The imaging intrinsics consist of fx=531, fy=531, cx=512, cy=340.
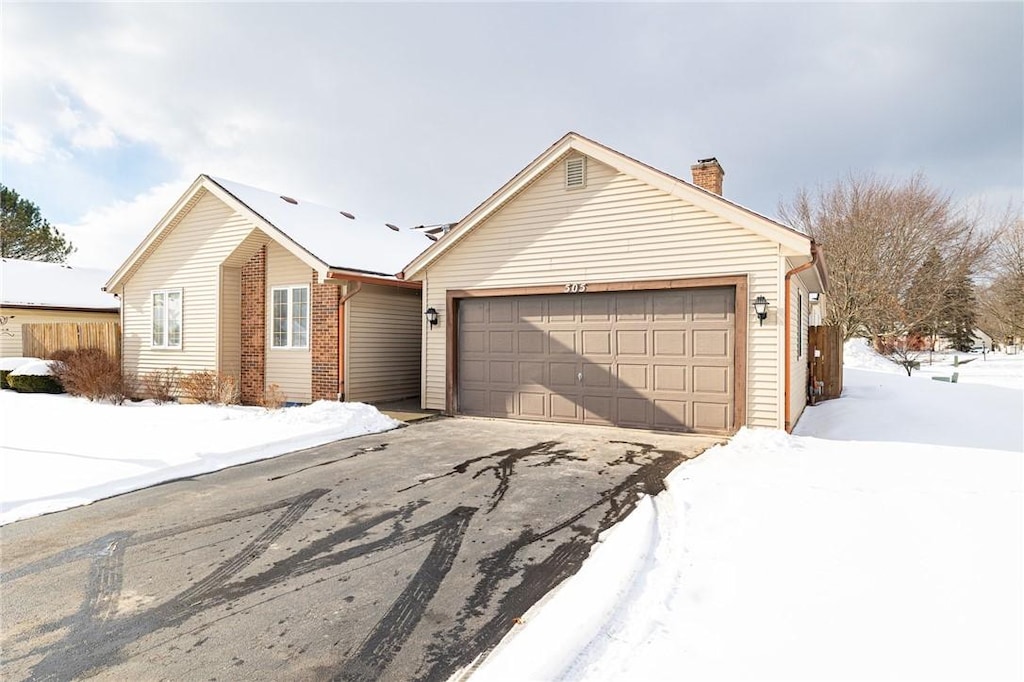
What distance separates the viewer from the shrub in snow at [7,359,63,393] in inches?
575

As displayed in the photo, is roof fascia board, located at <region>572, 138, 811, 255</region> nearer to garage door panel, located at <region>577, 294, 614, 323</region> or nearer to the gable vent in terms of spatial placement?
the gable vent

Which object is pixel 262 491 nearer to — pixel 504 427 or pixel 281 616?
pixel 281 616

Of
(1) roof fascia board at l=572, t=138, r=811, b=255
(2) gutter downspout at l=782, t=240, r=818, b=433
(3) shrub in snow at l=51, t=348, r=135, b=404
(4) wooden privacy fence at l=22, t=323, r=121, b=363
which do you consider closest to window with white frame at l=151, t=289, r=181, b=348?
(3) shrub in snow at l=51, t=348, r=135, b=404

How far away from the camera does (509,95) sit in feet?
43.8

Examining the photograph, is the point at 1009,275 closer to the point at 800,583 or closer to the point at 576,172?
Result: the point at 576,172

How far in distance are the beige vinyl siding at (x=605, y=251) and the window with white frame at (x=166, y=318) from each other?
725 cm

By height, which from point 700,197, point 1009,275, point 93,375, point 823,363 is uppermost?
point 1009,275

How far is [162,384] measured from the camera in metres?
13.6

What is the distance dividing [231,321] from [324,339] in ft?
9.93

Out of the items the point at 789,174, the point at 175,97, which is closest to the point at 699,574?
the point at 175,97

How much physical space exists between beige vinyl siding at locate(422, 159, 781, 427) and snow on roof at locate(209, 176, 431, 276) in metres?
2.13

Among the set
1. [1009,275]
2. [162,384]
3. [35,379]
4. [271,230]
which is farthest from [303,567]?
[1009,275]

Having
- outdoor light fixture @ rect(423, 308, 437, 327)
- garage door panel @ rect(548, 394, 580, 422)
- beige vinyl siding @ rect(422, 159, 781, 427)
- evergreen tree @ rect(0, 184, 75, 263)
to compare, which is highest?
evergreen tree @ rect(0, 184, 75, 263)

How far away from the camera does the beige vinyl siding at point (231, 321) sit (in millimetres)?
13062
